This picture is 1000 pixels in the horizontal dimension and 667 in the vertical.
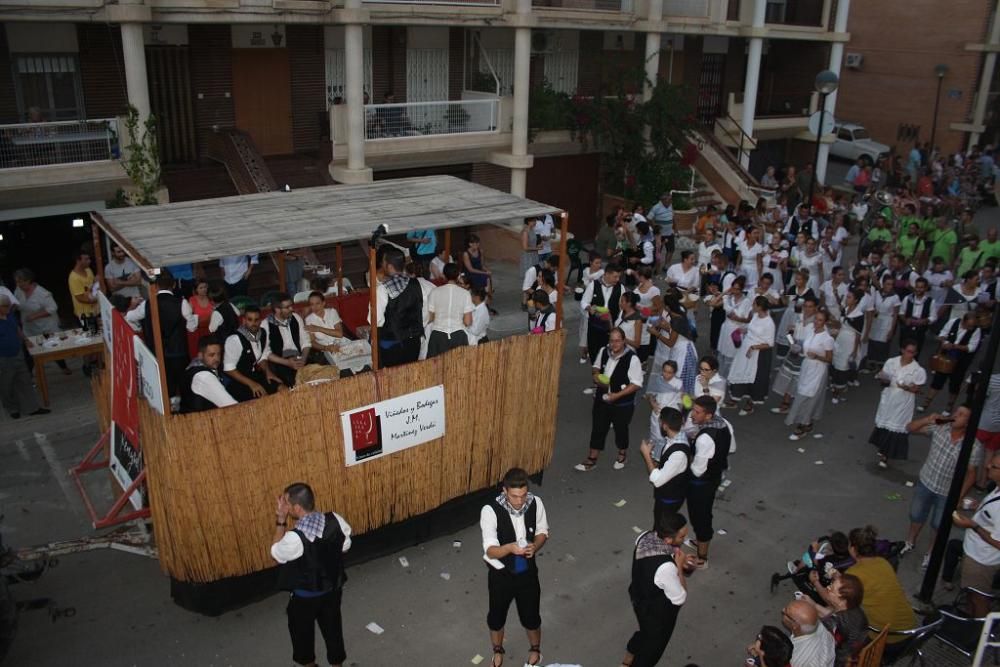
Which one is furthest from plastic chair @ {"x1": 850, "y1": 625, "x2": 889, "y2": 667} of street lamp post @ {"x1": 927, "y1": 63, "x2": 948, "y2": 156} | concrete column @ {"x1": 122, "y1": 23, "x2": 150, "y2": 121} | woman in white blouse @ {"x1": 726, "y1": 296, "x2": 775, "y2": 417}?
street lamp post @ {"x1": 927, "y1": 63, "x2": 948, "y2": 156}

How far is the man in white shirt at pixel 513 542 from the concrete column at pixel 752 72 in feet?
66.4

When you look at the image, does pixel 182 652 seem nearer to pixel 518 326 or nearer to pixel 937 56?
pixel 518 326

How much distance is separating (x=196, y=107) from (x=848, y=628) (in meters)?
15.6

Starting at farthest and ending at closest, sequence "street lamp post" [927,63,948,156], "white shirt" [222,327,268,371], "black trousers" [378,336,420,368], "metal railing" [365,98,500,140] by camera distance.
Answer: "street lamp post" [927,63,948,156]
"metal railing" [365,98,500,140]
"black trousers" [378,336,420,368]
"white shirt" [222,327,268,371]

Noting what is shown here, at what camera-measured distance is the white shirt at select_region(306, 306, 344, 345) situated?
9633mm

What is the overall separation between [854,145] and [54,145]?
27.2 meters

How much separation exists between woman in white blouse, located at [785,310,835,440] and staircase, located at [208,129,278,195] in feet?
33.9

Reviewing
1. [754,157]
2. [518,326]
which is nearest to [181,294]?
[518,326]

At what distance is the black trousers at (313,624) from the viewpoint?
6094mm

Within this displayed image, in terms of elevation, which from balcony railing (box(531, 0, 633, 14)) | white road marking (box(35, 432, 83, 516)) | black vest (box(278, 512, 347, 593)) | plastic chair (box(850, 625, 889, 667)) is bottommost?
white road marking (box(35, 432, 83, 516))

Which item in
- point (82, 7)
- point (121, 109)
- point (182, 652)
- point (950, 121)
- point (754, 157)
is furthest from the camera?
point (950, 121)

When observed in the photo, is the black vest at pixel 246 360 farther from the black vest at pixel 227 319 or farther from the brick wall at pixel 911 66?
the brick wall at pixel 911 66

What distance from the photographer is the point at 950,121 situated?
104ft

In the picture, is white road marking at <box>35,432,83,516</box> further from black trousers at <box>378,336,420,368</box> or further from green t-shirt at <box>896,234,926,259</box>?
green t-shirt at <box>896,234,926,259</box>
